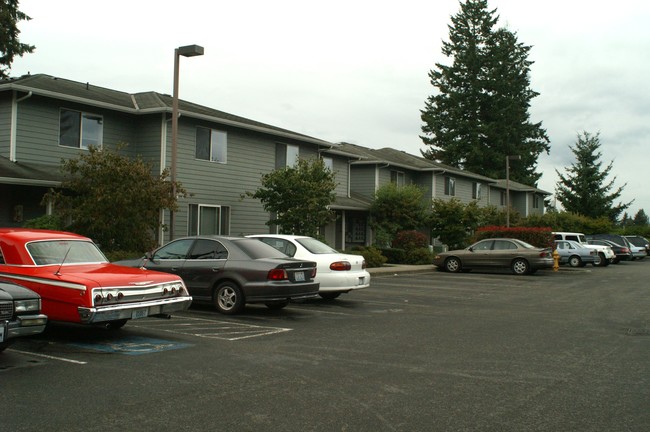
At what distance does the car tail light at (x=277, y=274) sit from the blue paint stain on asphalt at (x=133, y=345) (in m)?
2.79

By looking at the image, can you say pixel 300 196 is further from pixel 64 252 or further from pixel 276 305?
pixel 64 252

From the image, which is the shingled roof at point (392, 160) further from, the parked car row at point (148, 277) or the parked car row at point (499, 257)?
the parked car row at point (148, 277)

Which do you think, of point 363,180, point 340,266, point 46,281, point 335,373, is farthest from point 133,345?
point 363,180

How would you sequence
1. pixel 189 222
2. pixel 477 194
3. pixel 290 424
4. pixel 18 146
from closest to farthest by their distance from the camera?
1. pixel 290 424
2. pixel 18 146
3. pixel 189 222
4. pixel 477 194

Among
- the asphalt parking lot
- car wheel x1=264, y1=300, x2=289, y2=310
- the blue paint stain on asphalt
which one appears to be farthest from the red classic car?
car wheel x1=264, y1=300, x2=289, y2=310

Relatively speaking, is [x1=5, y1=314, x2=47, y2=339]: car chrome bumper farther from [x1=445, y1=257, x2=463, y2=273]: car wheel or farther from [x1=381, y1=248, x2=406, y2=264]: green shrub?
[x1=381, y1=248, x2=406, y2=264]: green shrub

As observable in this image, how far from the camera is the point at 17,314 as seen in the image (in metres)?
7.12

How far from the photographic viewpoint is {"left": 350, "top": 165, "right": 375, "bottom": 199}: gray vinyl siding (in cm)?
3624

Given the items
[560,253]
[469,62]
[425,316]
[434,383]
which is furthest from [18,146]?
[469,62]

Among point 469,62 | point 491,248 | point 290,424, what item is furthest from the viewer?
point 469,62

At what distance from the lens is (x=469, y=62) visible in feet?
221

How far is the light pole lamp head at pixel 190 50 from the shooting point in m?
15.7

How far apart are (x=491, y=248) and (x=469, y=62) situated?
1780 inches

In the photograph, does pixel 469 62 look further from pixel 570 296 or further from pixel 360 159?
pixel 570 296
